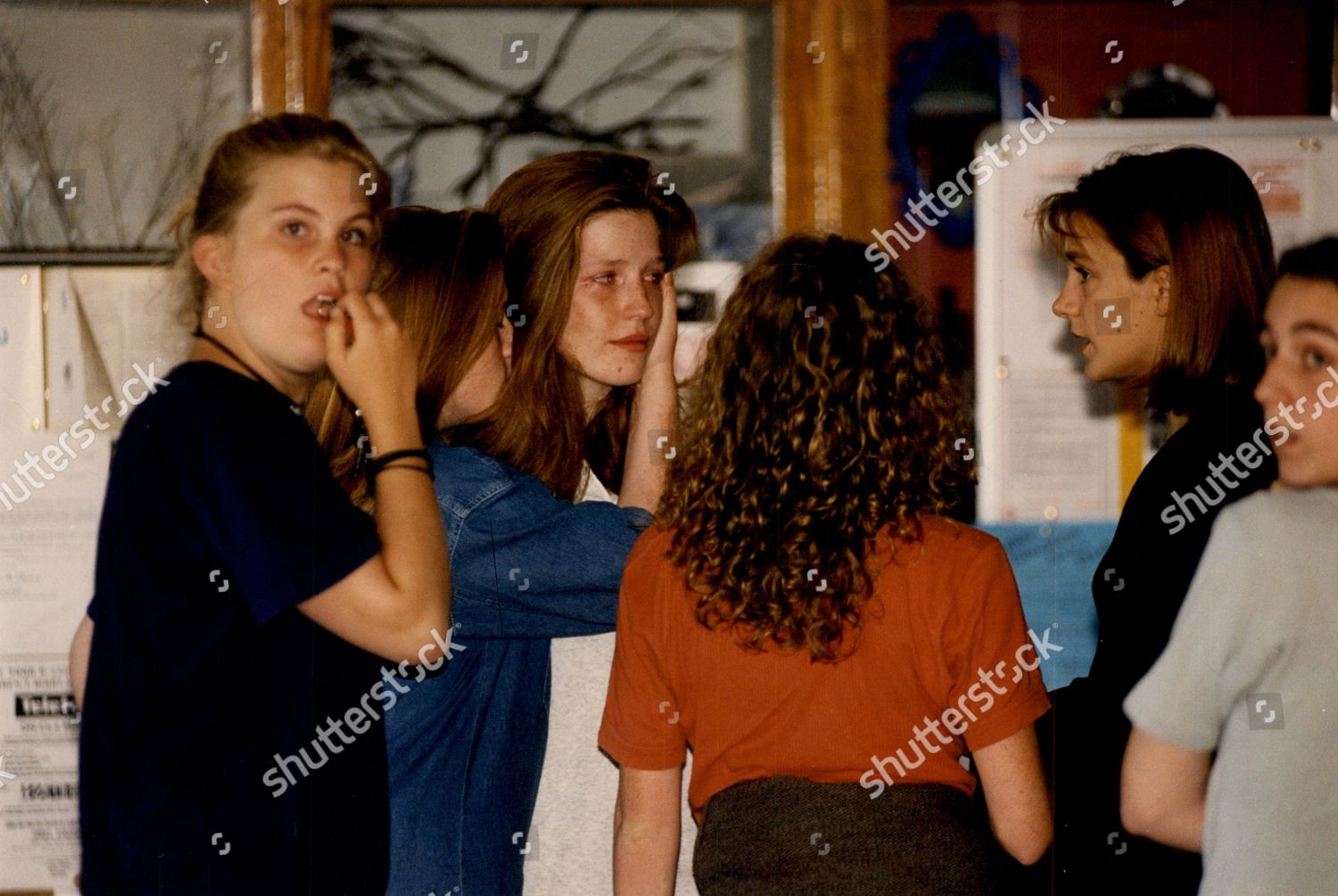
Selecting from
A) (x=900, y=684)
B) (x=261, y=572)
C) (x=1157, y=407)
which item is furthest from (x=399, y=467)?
(x=1157, y=407)

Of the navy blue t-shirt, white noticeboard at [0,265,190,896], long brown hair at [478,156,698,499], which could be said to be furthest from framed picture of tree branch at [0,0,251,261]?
the navy blue t-shirt

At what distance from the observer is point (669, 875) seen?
57.7 inches

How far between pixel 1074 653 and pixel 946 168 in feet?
3.48

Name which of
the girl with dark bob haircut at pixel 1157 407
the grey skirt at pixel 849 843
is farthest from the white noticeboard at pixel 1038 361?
the grey skirt at pixel 849 843

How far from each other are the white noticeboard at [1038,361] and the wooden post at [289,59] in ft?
4.35

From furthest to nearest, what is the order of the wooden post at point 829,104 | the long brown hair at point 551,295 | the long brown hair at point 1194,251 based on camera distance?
the wooden post at point 829,104, the long brown hair at point 551,295, the long brown hair at point 1194,251

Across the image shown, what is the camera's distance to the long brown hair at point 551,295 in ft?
5.69

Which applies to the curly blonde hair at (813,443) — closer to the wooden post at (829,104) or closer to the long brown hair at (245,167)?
the long brown hair at (245,167)

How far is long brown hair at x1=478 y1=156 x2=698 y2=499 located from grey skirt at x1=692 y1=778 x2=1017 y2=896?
578 millimetres

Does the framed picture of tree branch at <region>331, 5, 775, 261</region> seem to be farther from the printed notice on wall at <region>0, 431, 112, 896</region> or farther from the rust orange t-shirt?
the rust orange t-shirt

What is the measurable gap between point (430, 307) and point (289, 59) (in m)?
1.12

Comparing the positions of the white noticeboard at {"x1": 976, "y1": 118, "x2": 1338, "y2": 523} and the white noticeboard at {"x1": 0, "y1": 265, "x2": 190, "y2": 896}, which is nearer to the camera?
the white noticeboard at {"x1": 0, "y1": 265, "x2": 190, "y2": 896}

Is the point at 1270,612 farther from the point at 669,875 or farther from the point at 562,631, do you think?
the point at 562,631

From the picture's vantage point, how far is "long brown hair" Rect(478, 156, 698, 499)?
1735mm
